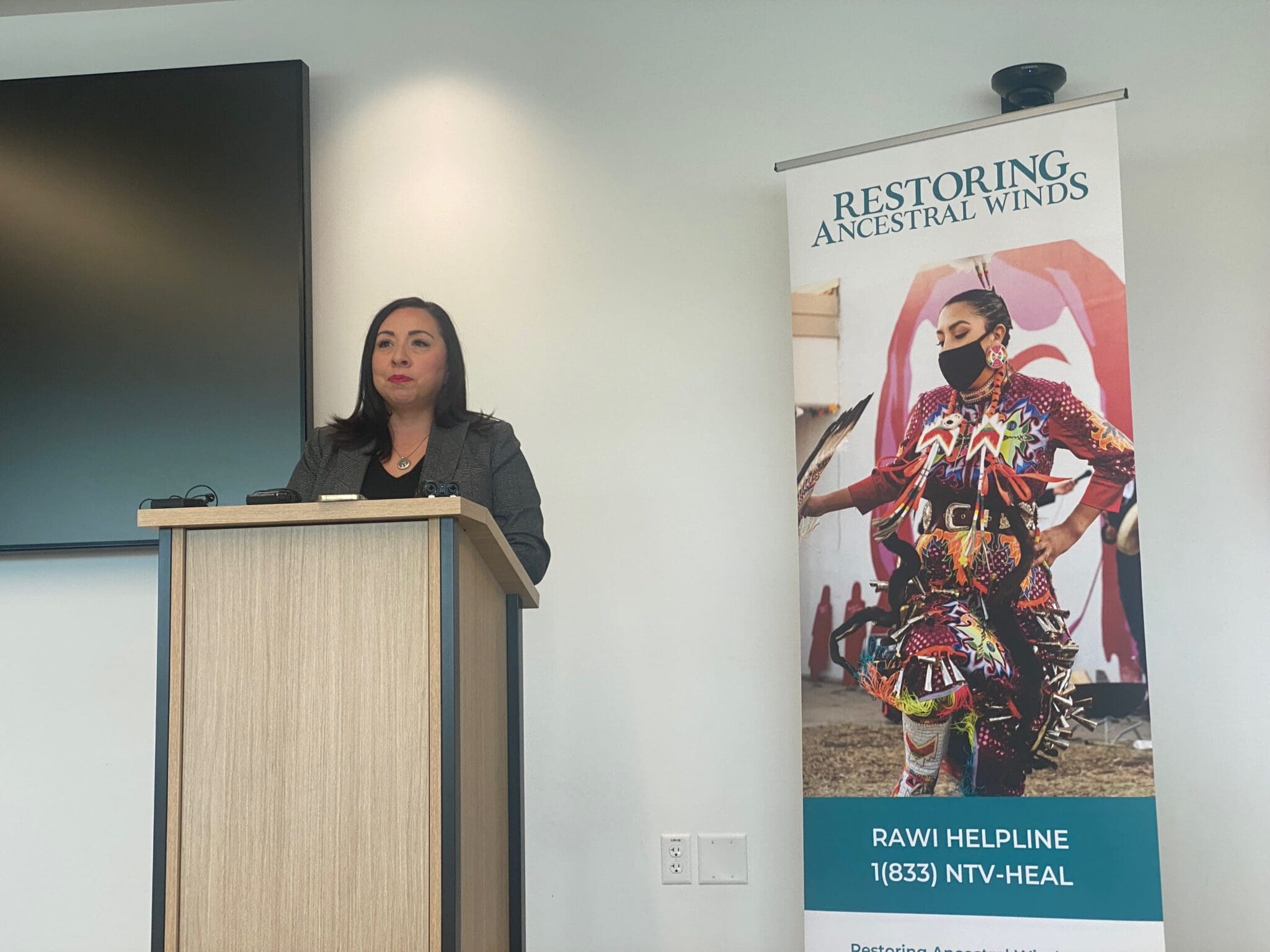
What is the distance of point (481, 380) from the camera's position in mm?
3311

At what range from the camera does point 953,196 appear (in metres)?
2.87

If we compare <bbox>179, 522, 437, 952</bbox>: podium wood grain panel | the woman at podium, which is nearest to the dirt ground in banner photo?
the woman at podium

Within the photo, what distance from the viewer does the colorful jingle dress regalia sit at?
2646mm

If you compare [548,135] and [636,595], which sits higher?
[548,135]

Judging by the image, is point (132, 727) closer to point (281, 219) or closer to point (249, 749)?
point (281, 219)

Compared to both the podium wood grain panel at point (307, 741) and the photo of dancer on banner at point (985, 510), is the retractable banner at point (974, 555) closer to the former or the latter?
the photo of dancer on banner at point (985, 510)

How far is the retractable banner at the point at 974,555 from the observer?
2.60 m

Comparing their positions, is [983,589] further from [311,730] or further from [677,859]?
[311,730]

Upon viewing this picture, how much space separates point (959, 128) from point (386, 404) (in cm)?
154

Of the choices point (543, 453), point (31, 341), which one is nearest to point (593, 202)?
point (543, 453)

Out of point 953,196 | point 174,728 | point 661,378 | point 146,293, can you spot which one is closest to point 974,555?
point 953,196

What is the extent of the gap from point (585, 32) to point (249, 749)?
2471 mm

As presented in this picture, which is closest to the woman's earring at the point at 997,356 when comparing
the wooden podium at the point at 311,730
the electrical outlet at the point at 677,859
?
the electrical outlet at the point at 677,859

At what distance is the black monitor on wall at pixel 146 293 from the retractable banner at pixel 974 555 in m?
1.44
